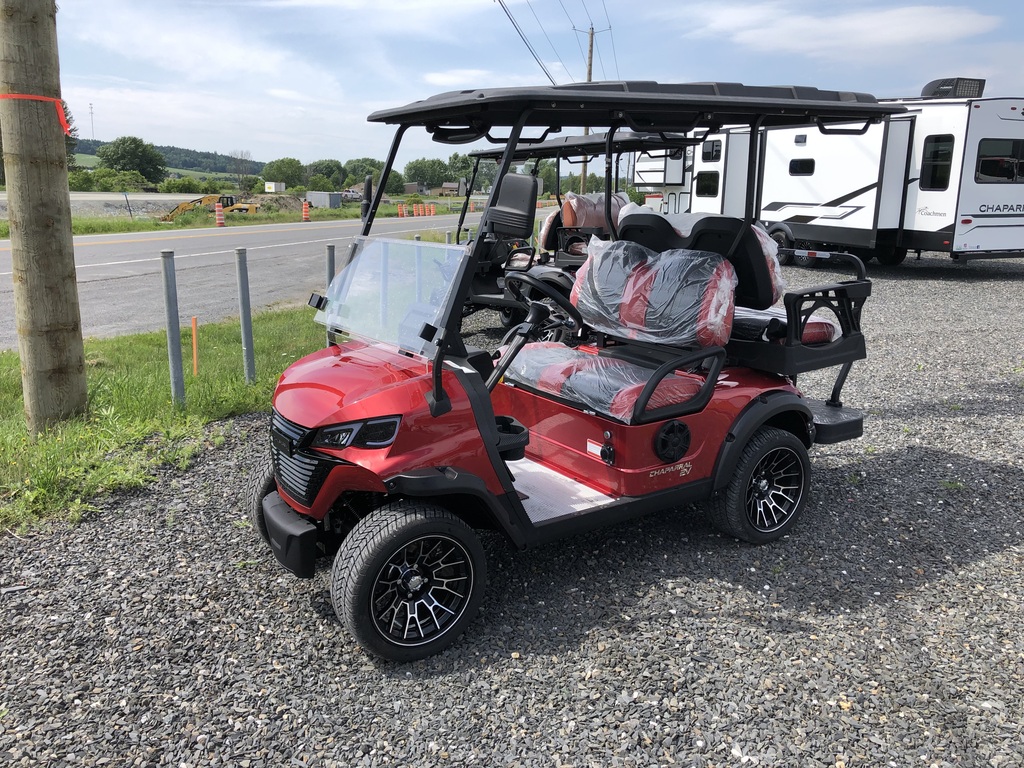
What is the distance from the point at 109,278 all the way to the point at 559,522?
1248 centimetres

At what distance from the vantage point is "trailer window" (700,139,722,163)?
16.7 meters

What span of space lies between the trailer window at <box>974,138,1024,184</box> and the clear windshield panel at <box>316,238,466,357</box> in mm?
12345

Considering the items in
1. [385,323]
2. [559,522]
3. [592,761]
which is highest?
[385,323]

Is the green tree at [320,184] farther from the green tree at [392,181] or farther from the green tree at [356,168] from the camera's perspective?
the green tree at [392,181]

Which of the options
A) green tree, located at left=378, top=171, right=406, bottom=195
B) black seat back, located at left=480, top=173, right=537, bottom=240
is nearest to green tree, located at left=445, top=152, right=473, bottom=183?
green tree, located at left=378, top=171, right=406, bottom=195

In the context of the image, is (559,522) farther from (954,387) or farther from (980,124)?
(980,124)

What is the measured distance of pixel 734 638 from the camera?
3.20 meters

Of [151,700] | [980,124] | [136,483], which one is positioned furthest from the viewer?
[980,124]

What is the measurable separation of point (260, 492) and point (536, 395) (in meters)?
1.47

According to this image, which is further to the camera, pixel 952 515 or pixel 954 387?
pixel 954 387

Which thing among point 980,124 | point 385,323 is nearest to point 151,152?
point 980,124

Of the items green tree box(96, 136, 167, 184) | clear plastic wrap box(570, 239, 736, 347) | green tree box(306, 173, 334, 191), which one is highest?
green tree box(96, 136, 167, 184)

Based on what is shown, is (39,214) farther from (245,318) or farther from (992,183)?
(992,183)

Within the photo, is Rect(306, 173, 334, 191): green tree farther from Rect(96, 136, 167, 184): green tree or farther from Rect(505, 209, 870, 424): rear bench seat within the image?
Rect(505, 209, 870, 424): rear bench seat
